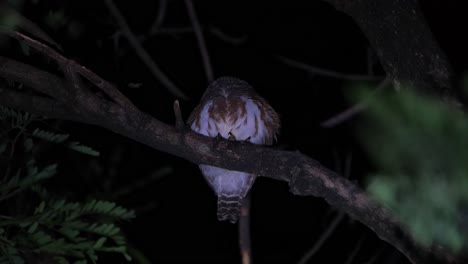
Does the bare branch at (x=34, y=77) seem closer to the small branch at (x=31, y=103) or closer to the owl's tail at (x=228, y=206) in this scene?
the small branch at (x=31, y=103)

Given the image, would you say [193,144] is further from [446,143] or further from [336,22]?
[336,22]

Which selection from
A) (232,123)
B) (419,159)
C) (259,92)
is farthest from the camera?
(259,92)

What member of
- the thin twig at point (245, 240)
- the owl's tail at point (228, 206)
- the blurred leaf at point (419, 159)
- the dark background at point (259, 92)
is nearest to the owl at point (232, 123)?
the owl's tail at point (228, 206)

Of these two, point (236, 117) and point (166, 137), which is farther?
point (236, 117)

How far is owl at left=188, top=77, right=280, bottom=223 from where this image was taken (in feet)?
12.8

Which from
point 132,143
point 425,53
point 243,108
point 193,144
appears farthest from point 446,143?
point 132,143

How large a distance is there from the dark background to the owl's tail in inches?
54.9

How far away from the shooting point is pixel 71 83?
8.68 feet

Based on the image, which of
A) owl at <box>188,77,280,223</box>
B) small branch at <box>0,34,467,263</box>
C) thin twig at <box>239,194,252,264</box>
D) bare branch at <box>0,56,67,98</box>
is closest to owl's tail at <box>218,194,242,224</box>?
owl at <box>188,77,280,223</box>

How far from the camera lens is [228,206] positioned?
14.3 feet

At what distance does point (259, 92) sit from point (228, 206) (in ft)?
7.32

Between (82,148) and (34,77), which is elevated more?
(34,77)

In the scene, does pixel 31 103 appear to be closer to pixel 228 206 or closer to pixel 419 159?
pixel 228 206

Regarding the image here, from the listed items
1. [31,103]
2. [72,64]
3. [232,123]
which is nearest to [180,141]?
[72,64]
